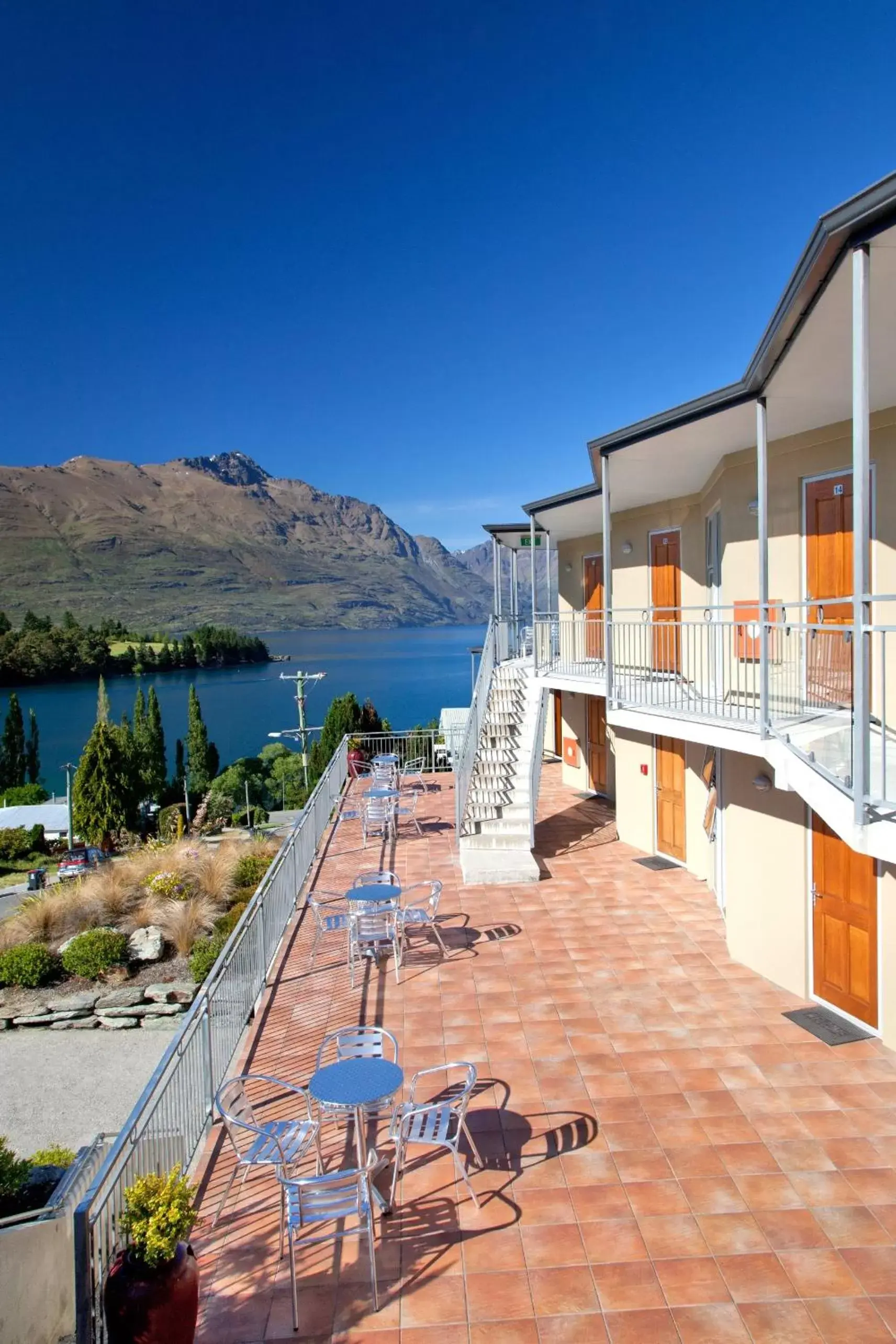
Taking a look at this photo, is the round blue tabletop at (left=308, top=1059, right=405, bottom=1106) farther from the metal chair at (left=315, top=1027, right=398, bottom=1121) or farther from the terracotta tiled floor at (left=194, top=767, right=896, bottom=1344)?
the terracotta tiled floor at (left=194, top=767, right=896, bottom=1344)

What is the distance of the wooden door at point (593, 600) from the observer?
50.2 ft

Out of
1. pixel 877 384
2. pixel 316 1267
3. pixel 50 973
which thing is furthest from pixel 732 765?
pixel 50 973

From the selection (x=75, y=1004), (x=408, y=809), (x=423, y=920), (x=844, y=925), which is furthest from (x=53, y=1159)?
(x=844, y=925)

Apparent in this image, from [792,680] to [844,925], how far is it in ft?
7.81

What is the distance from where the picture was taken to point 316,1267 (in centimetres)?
451

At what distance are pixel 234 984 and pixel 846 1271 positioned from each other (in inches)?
194

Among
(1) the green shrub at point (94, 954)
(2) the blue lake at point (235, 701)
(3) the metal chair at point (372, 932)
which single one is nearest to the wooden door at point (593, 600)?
(3) the metal chair at point (372, 932)

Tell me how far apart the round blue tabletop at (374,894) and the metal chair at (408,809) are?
5.33 m

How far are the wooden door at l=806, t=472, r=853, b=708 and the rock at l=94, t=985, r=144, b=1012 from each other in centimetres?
1285

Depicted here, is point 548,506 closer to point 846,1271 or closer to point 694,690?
point 694,690

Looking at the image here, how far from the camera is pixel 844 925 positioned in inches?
286

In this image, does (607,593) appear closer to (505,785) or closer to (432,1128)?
(505,785)

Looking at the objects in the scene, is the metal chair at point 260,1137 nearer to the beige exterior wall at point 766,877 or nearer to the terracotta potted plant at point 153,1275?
the terracotta potted plant at point 153,1275

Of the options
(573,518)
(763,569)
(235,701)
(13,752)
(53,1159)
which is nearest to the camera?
(763,569)
